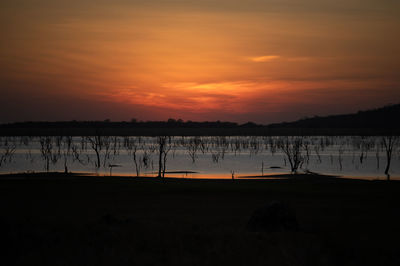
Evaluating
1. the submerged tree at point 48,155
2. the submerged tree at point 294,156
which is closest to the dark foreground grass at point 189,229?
the submerged tree at point 294,156

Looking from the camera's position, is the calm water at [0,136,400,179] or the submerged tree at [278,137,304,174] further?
the calm water at [0,136,400,179]

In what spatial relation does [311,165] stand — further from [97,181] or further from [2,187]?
[2,187]

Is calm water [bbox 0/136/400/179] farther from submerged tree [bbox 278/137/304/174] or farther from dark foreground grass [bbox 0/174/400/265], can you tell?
dark foreground grass [bbox 0/174/400/265]

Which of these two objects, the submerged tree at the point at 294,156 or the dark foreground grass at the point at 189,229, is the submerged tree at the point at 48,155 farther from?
the dark foreground grass at the point at 189,229

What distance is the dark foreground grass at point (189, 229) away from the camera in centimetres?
865

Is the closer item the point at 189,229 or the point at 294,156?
the point at 189,229

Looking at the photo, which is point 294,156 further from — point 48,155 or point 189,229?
point 189,229

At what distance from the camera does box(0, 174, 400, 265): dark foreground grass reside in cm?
865

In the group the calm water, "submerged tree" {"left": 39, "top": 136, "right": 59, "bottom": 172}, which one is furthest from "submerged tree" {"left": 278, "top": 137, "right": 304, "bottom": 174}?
"submerged tree" {"left": 39, "top": 136, "right": 59, "bottom": 172}

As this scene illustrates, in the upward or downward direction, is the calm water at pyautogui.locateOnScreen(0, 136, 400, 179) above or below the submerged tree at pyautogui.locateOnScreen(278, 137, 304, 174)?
below

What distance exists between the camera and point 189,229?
10867mm

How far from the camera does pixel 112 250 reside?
8930 millimetres

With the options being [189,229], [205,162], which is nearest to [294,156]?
[205,162]

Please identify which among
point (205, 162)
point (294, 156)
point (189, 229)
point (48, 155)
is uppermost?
point (294, 156)
